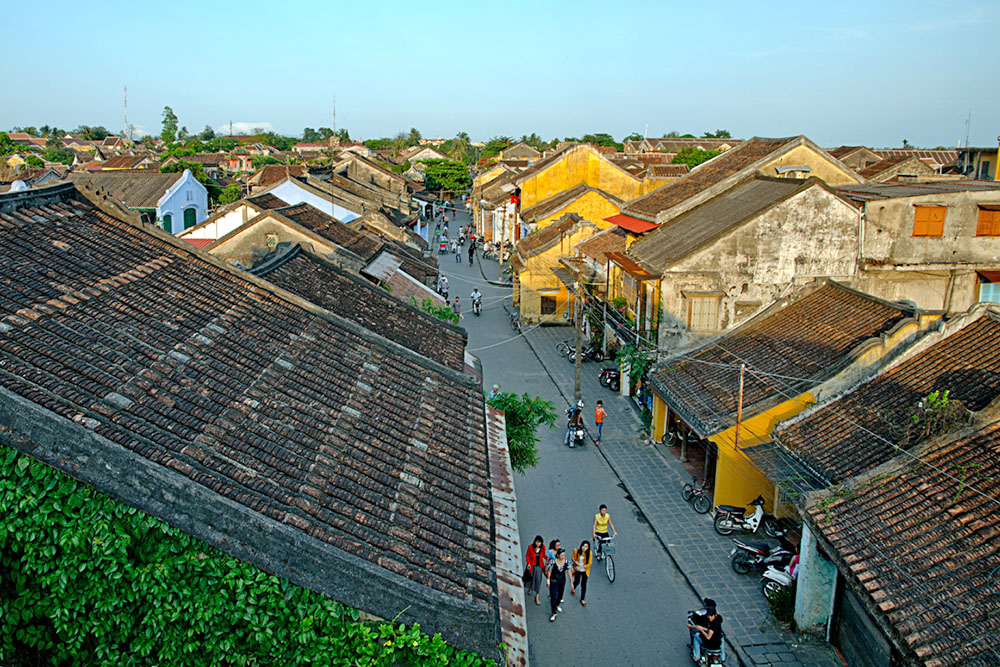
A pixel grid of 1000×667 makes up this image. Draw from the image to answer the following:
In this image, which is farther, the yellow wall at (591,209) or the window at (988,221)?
the yellow wall at (591,209)

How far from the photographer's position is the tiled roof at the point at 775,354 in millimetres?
14688

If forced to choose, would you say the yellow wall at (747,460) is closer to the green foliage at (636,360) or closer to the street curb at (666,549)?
the street curb at (666,549)

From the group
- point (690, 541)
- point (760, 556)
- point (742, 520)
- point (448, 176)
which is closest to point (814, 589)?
A: point (760, 556)

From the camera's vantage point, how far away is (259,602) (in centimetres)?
564

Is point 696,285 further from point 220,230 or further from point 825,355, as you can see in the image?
point 220,230

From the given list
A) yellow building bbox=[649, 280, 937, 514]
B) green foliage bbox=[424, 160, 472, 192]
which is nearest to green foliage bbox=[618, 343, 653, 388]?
yellow building bbox=[649, 280, 937, 514]

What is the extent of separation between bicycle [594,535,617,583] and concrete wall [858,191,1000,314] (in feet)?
37.0

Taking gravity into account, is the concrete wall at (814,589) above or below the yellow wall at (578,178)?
below

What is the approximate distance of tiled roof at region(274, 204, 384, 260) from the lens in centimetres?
2483

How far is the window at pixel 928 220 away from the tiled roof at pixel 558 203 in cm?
2027

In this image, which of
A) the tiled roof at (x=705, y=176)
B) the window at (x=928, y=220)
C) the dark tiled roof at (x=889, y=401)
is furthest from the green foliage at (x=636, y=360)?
the window at (x=928, y=220)

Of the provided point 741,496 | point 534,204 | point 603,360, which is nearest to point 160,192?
point 534,204

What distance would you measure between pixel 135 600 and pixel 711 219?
19304mm

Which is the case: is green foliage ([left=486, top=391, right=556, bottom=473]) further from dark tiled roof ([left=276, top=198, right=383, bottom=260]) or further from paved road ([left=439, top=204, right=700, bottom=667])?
dark tiled roof ([left=276, top=198, right=383, bottom=260])
